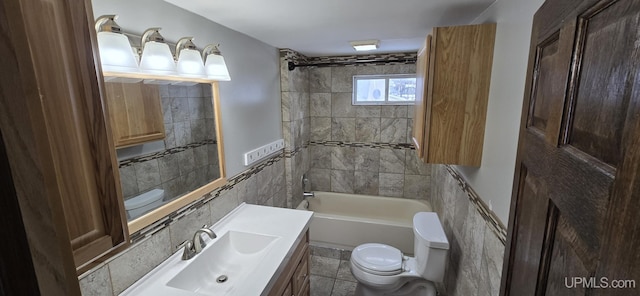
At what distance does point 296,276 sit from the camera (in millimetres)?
1692

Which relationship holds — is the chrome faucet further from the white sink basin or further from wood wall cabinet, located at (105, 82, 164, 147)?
wood wall cabinet, located at (105, 82, 164, 147)

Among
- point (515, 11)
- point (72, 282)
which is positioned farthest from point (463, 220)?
point (72, 282)

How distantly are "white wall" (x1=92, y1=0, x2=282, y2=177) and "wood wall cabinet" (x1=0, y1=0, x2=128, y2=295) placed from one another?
523mm

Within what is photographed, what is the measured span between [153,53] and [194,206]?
0.86 m

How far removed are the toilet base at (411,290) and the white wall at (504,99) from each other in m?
0.99

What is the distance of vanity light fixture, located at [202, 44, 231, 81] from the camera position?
1518 mm

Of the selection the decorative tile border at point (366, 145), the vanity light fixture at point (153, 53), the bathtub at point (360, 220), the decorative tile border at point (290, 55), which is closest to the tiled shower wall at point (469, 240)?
the bathtub at point (360, 220)

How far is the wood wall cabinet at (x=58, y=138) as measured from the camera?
0.34 metres

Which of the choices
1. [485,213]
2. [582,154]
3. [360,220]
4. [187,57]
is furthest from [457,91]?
[360,220]

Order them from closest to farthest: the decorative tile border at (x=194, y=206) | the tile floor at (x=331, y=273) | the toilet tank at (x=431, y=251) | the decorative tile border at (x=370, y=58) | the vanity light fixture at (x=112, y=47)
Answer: the vanity light fixture at (x=112, y=47) → the decorative tile border at (x=194, y=206) → the toilet tank at (x=431, y=251) → the tile floor at (x=331, y=273) → the decorative tile border at (x=370, y=58)

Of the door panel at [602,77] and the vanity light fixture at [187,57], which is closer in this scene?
the door panel at [602,77]

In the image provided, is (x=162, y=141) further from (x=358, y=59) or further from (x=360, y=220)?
(x=358, y=59)

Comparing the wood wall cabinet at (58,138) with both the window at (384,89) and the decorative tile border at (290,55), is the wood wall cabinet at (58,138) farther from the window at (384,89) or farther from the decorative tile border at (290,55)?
the window at (384,89)

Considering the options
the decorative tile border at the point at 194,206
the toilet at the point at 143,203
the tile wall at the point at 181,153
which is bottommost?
the decorative tile border at the point at 194,206
